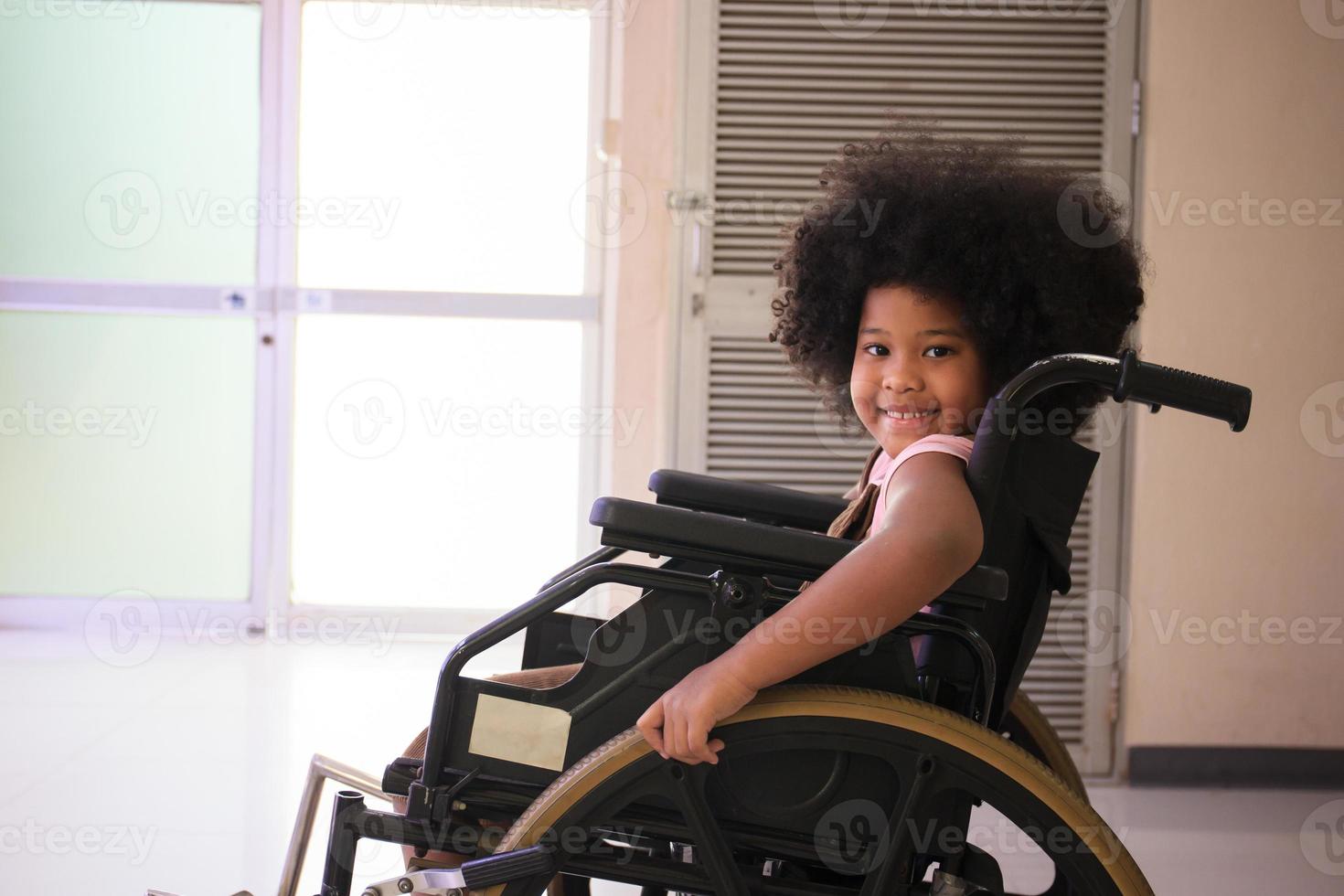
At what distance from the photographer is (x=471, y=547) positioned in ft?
13.2

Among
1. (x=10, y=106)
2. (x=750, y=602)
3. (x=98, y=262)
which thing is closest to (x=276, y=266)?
(x=98, y=262)

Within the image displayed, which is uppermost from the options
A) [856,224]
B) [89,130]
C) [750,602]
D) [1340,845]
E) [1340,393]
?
[89,130]

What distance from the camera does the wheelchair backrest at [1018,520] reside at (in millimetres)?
1018

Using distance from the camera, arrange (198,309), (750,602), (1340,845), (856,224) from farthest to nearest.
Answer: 1. (198,309)
2. (1340,845)
3. (856,224)
4. (750,602)

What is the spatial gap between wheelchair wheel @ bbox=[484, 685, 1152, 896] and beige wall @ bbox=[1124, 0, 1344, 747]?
1.68 meters

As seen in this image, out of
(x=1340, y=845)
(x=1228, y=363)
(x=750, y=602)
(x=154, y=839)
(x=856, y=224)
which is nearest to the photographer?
(x=750, y=602)

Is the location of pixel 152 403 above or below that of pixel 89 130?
below

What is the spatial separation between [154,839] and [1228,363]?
230 cm

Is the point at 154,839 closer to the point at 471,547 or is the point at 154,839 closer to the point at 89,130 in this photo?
the point at 471,547

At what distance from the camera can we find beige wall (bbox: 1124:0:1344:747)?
8.04ft

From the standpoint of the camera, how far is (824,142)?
2.54 m
